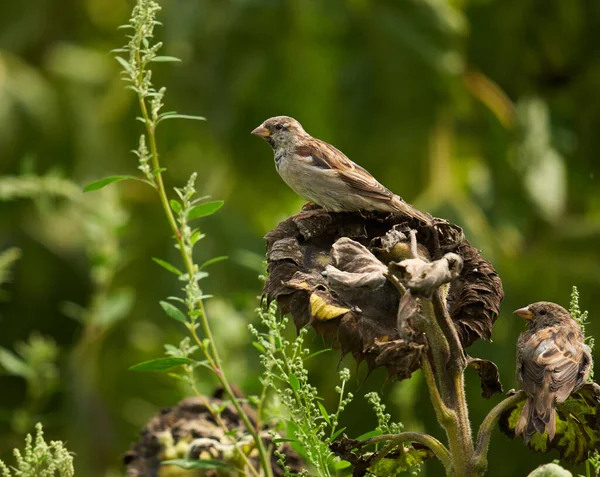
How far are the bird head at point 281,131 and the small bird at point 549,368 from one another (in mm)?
1078

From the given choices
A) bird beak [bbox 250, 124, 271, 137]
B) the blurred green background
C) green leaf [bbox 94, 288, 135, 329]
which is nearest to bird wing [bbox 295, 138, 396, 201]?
bird beak [bbox 250, 124, 271, 137]

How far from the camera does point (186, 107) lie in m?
6.32

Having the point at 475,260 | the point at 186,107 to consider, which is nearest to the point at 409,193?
the point at 186,107

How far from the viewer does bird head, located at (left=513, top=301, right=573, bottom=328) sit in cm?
179

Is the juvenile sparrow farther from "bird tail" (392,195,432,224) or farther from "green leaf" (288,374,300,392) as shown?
"green leaf" (288,374,300,392)

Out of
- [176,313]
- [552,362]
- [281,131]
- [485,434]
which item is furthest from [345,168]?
[485,434]

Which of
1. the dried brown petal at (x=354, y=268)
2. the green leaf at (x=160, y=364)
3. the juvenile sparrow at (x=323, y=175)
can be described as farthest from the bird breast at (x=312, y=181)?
the dried brown petal at (x=354, y=268)

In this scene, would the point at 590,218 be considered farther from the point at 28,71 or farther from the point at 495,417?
the point at 495,417

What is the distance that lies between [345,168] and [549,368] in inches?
43.3

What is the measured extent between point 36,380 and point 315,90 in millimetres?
3641

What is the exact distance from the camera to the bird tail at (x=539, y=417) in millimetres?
1465

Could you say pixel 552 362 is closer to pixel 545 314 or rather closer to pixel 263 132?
pixel 545 314

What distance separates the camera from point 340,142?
6016 mm

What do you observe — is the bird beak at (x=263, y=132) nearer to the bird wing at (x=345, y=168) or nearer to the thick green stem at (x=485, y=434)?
the bird wing at (x=345, y=168)
